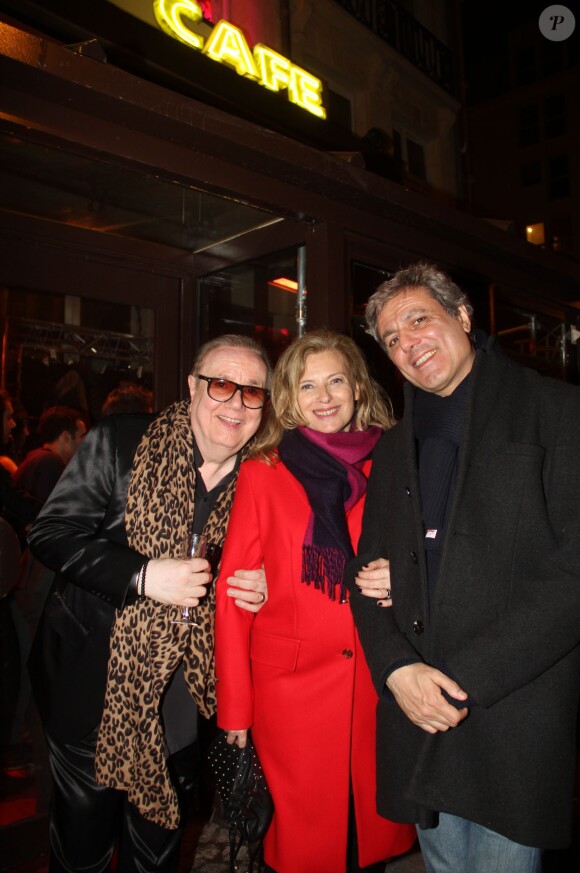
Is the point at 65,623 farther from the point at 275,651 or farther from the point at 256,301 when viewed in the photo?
the point at 256,301

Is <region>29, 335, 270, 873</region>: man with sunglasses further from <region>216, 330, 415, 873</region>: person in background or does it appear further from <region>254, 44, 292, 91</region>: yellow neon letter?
<region>254, 44, 292, 91</region>: yellow neon letter

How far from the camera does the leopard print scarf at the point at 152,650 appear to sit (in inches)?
81.8

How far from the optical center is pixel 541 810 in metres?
1.52

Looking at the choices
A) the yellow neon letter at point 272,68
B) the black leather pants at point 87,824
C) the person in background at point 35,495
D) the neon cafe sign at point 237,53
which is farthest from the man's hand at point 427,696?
the yellow neon letter at point 272,68

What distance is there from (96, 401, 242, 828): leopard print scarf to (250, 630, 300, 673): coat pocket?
0.70 feet

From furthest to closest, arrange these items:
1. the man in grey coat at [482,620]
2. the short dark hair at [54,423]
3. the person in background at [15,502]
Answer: the short dark hair at [54,423] → the person in background at [15,502] → the man in grey coat at [482,620]

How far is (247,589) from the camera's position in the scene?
208cm

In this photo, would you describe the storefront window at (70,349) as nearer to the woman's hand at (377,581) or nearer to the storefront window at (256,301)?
the storefront window at (256,301)

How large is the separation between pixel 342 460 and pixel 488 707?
983mm

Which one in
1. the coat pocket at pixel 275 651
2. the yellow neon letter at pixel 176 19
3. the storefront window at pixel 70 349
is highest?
the yellow neon letter at pixel 176 19

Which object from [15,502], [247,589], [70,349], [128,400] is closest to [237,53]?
[70,349]

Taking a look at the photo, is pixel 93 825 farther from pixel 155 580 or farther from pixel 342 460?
pixel 342 460

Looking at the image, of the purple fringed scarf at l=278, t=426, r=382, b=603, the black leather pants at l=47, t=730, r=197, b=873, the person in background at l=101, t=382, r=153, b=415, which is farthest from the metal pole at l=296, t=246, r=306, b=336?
the black leather pants at l=47, t=730, r=197, b=873

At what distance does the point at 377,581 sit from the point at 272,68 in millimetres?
4769
